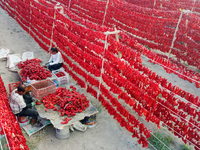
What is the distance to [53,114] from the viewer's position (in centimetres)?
467

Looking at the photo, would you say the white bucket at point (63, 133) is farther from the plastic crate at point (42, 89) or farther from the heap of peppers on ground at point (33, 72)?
the heap of peppers on ground at point (33, 72)

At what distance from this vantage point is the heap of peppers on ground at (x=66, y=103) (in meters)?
4.68

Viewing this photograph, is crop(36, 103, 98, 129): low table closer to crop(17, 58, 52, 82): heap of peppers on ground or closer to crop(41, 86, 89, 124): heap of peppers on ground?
crop(41, 86, 89, 124): heap of peppers on ground

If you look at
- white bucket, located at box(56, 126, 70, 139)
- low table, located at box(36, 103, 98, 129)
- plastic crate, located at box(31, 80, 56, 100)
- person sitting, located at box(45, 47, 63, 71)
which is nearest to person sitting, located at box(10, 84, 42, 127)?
low table, located at box(36, 103, 98, 129)

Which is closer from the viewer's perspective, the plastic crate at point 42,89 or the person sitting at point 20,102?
the person sitting at point 20,102

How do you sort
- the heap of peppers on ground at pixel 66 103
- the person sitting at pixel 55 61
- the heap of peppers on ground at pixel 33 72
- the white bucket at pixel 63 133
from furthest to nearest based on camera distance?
the person sitting at pixel 55 61 < the heap of peppers on ground at pixel 33 72 < the heap of peppers on ground at pixel 66 103 < the white bucket at pixel 63 133

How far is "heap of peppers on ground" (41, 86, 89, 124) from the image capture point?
4.68m

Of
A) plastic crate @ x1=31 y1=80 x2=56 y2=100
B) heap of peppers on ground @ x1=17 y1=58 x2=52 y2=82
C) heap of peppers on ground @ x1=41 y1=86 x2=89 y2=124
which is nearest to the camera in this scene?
heap of peppers on ground @ x1=41 y1=86 x2=89 y2=124

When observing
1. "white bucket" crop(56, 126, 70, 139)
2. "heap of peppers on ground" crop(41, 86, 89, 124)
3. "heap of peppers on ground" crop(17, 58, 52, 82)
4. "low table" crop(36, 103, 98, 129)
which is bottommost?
"white bucket" crop(56, 126, 70, 139)

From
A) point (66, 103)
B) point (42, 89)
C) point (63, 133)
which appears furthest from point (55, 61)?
point (63, 133)

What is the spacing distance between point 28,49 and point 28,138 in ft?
19.8

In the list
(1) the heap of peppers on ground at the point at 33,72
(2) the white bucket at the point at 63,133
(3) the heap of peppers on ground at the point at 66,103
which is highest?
(1) the heap of peppers on ground at the point at 33,72

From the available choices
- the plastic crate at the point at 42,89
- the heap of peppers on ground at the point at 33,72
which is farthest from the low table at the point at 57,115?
the heap of peppers on ground at the point at 33,72

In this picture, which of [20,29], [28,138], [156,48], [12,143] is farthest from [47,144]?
[20,29]
